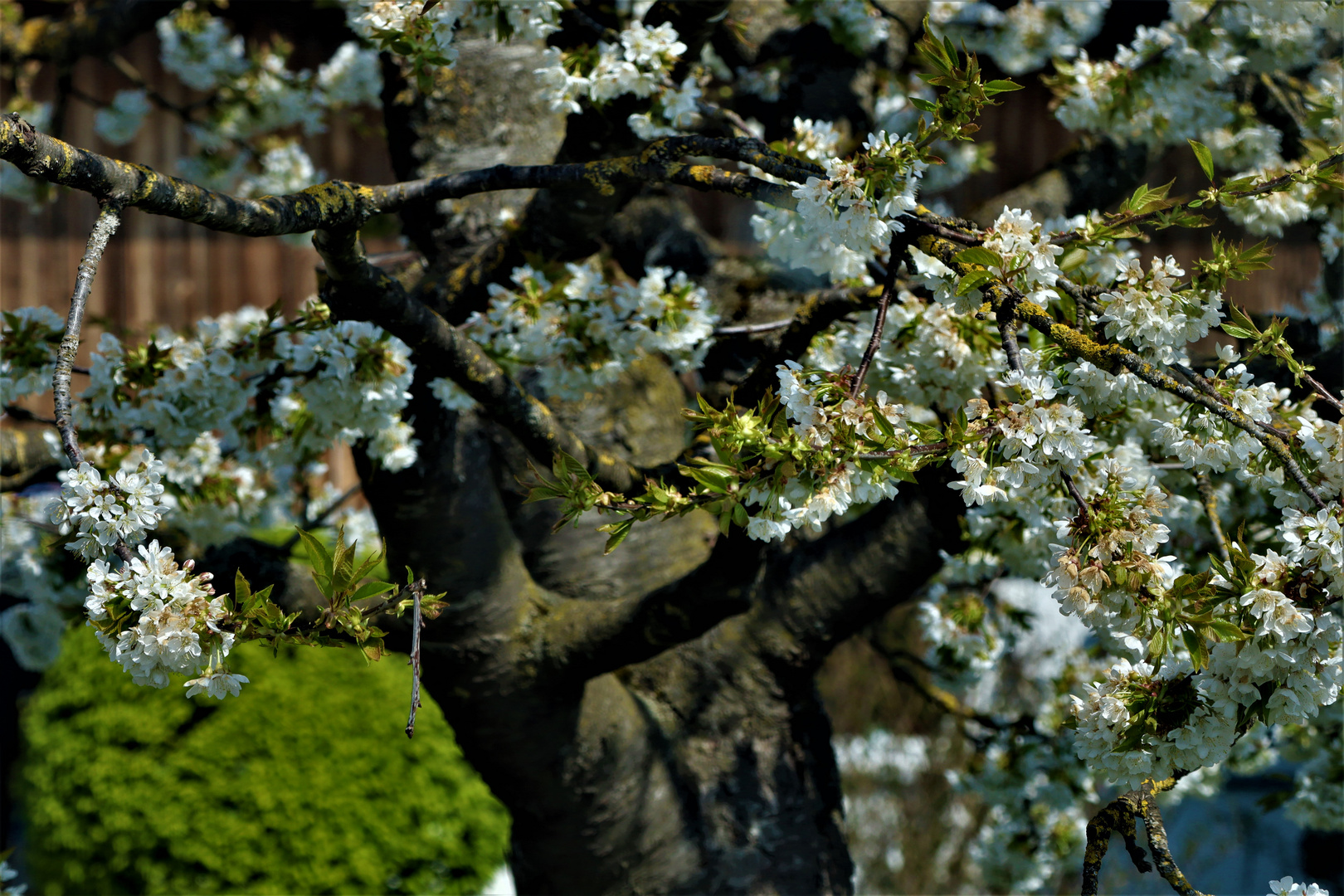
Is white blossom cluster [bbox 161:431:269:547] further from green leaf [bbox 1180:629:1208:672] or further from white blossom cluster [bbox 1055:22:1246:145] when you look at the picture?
white blossom cluster [bbox 1055:22:1246:145]

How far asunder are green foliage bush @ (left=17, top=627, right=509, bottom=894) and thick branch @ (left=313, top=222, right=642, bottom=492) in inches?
82.9

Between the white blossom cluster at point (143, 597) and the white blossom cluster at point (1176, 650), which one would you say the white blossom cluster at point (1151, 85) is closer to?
the white blossom cluster at point (1176, 650)

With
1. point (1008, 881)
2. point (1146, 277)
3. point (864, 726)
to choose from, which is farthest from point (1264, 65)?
point (864, 726)

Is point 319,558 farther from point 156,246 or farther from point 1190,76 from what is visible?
point 156,246

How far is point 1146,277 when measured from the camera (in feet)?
4.27

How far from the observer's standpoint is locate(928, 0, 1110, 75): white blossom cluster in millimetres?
3273

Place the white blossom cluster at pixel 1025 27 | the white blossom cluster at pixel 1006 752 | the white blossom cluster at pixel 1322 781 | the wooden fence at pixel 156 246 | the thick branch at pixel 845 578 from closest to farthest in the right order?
the thick branch at pixel 845 578, the white blossom cluster at pixel 1322 781, the white blossom cluster at pixel 1006 752, the white blossom cluster at pixel 1025 27, the wooden fence at pixel 156 246

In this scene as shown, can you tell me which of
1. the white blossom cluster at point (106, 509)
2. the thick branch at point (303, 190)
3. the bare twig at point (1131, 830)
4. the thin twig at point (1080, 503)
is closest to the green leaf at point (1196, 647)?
the thin twig at point (1080, 503)

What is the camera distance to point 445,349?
171 centimetres

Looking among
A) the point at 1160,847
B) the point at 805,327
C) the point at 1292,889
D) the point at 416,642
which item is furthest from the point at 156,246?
the point at 1292,889

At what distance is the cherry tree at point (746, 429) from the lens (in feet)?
3.99

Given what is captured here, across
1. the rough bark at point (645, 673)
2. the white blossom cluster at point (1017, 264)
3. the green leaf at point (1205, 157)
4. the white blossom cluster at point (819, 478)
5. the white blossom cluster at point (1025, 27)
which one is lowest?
the rough bark at point (645, 673)

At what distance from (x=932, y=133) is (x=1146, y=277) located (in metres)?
0.33

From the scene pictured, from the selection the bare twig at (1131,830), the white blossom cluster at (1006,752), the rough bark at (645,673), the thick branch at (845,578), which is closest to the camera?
the bare twig at (1131,830)
